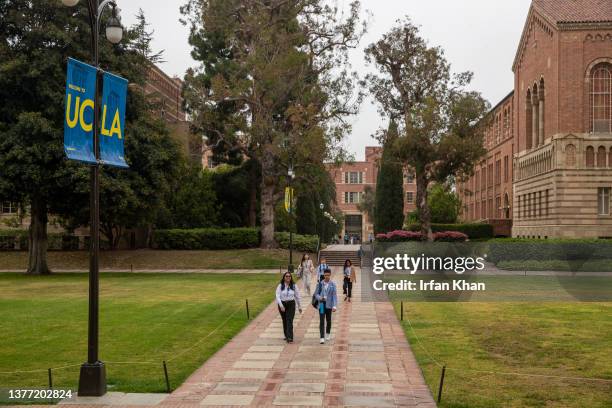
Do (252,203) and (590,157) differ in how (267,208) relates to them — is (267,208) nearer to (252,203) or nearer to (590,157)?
(252,203)

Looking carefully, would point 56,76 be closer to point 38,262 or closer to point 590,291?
point 38,262

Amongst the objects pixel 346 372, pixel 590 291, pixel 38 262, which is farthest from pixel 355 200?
pixel 346 372

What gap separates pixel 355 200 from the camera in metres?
121

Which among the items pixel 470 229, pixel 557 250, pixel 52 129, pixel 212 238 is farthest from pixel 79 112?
pixel 470 229

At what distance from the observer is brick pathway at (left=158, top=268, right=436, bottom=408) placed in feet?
36.9

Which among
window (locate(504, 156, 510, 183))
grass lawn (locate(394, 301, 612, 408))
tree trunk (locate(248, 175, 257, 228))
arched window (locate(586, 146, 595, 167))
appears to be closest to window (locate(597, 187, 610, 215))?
arched window (locate(586, 146, 595, 167))

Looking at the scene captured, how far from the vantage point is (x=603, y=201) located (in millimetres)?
47375

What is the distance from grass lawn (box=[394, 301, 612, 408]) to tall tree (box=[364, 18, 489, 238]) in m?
23.7

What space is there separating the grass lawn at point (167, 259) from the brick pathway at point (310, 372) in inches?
1110

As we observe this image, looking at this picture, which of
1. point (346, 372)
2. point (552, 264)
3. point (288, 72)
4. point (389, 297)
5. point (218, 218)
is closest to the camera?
point (346, 372)

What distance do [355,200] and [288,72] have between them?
75.5 meters

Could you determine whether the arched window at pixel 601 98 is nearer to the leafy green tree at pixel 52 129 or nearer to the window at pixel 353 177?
the leafy green tree at pixel 52 129

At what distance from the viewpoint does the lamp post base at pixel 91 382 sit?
11508mm

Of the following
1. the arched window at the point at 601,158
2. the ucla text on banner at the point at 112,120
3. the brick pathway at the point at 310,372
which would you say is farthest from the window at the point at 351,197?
the ucla text on banner at the point at 112,120
